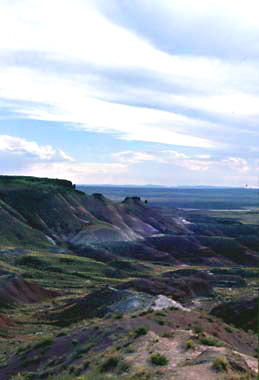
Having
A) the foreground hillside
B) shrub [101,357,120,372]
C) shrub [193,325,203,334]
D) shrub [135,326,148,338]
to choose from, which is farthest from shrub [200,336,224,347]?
shrub [101,357,120,372]

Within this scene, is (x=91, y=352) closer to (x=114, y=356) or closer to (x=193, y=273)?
(x=114, y=356)

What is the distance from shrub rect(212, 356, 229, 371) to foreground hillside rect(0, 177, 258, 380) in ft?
0.19

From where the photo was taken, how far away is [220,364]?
766 inches

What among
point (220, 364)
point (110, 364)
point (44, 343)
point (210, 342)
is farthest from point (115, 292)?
point (220, 364)

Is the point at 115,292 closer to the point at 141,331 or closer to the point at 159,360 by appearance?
the point at 141,331

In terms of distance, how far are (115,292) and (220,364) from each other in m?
34.7

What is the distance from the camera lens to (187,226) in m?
160

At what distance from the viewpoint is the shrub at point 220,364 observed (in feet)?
63.3

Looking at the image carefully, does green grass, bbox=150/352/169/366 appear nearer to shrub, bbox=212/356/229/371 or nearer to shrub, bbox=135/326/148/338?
shrub, bbox=212/356/229/371

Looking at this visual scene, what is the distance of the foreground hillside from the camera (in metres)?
23.7

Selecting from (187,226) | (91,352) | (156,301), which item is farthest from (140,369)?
(187,226)

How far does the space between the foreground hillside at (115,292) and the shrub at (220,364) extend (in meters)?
0.06

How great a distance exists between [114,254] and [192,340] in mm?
80816

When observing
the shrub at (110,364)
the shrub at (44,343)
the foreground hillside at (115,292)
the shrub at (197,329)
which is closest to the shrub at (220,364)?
the foreground hillside at (115,292)
